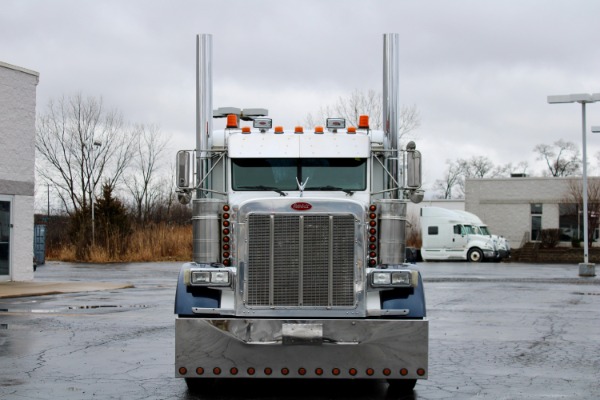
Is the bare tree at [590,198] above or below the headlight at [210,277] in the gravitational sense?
above

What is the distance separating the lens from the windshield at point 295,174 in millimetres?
9586

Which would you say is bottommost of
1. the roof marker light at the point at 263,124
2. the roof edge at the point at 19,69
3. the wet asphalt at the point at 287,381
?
the wet asphalt at the point at 287,381

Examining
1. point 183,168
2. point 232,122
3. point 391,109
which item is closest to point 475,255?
point 391,109

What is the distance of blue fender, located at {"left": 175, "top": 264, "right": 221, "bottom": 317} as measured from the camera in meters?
8.24

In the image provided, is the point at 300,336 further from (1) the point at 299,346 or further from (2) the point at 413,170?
(2) the point at 413,170

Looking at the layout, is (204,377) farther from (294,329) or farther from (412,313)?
(412,313)

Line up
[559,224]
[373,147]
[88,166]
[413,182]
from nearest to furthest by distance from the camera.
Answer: [413,182] < [373,147] < [559,224] < [88,166]

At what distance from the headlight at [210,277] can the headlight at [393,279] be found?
137cm

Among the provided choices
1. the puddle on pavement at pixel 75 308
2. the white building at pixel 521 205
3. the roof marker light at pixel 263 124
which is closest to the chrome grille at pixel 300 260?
the roof marker light at pixel 263 124

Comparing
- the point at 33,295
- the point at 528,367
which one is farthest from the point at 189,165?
the point at 33,295

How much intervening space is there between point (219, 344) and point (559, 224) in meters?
56.8

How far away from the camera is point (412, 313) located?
26.9 ft

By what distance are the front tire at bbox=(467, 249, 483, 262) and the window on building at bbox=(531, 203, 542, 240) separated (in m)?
15.0

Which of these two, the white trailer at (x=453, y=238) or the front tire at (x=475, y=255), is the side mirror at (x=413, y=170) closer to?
the white trailer at (x=453, y=238)
